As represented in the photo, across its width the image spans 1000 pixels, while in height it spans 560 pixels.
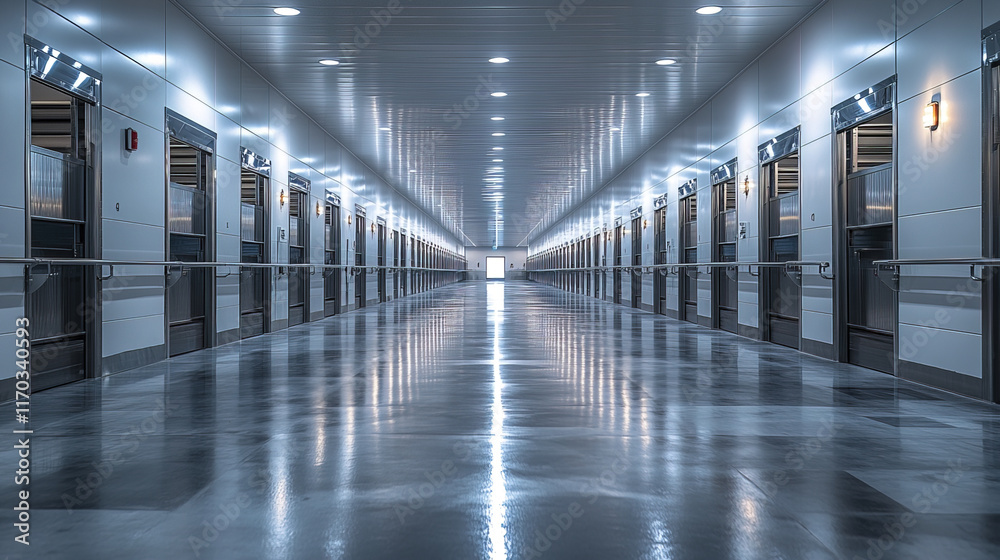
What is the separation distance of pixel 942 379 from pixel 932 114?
205cm

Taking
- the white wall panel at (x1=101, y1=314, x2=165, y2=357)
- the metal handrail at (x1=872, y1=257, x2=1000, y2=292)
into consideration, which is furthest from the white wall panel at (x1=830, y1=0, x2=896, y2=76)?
the white wall panel at (x1=101, y1=314, x2=165, y2=357)

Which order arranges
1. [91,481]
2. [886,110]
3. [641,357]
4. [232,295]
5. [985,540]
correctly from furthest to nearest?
[232,295] → [641,357] → [886,110] → [91,481] → [985,540]

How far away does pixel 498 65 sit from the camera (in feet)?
32.6

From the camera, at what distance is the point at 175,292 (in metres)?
8.30

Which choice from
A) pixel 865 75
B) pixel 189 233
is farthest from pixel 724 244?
pixel 189 233

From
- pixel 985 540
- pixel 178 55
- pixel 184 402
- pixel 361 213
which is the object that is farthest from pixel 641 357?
pixel 361 213

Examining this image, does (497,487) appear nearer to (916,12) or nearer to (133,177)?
(916,12)

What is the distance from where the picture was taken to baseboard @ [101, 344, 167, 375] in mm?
6562

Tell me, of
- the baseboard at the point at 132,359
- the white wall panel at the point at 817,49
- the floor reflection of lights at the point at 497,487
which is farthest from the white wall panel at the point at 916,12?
the baseboard at the point at 132,359

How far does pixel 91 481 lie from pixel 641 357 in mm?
5512

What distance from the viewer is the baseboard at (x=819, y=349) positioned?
7680 mm

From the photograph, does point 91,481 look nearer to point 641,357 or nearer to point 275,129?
point 641,357

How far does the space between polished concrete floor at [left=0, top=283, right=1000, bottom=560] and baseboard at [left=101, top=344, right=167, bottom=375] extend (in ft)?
0.55

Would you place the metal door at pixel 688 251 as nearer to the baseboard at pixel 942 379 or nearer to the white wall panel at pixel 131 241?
the baseboard at pixel 942 379
